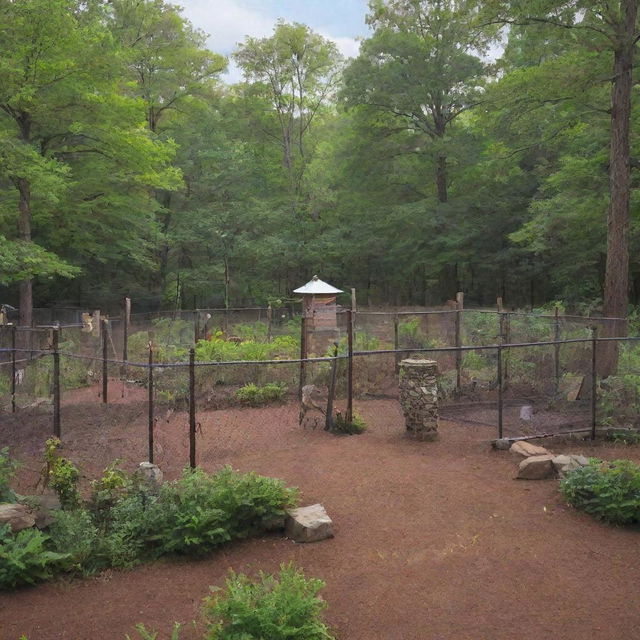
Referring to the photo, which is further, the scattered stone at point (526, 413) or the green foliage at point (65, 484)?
the scattered stone at point (526, 413)

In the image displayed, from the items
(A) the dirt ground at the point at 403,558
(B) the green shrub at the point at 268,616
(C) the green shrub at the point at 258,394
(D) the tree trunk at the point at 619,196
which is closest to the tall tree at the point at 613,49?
(D) the tree trunk at the point at 619,196

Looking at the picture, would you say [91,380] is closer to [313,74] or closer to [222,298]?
[222,298]

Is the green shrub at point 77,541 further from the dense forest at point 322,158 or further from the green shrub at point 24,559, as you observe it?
the dense forest at point 322,158

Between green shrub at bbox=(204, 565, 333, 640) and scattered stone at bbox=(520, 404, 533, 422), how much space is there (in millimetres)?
7291

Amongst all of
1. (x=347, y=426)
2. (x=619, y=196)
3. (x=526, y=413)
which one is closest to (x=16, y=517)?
(x=347, y=426)

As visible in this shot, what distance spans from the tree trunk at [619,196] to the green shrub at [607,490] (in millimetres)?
6164

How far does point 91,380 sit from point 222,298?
23814mm

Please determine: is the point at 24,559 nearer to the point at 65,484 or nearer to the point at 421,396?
the point at 65,484

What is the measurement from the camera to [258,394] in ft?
40.0

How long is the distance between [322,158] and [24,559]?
107ft

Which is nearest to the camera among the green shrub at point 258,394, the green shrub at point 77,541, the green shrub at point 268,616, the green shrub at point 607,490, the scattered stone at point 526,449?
the green shrub at point 268,616

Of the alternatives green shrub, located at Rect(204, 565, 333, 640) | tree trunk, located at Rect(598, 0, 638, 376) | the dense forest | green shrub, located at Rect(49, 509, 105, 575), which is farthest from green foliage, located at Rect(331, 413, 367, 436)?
the dense forest

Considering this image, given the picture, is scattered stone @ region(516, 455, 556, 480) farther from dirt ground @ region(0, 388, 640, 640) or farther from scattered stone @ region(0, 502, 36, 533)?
scattered stone @ region(0, 502, 36, 533)

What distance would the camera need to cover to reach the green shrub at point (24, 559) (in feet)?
16.7
